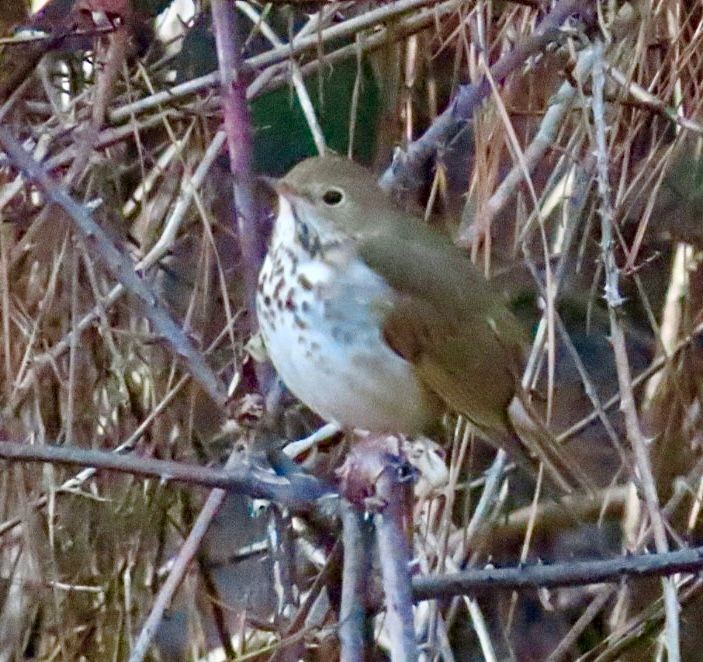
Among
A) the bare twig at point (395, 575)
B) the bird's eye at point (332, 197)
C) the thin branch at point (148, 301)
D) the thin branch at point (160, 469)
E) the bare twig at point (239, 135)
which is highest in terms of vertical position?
the bird's eye at point (332, 197)

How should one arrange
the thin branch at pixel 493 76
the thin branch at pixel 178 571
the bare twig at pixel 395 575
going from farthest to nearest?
the thin branch at pixel 493 76 → the thin branch at pixel 178 571 → the bare twig at pixel 395 575

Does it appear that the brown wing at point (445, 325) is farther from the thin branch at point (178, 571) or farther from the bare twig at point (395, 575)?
the bare twig at point (395, 575)

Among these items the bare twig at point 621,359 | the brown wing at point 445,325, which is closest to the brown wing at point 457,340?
the brown wing at point 445,325

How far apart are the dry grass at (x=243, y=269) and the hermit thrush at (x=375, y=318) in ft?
0.24

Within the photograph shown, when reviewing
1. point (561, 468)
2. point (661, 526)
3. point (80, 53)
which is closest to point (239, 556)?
point (561, 468)

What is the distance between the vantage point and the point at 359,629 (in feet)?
3.10

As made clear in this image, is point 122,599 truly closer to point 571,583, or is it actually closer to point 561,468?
point 561,468

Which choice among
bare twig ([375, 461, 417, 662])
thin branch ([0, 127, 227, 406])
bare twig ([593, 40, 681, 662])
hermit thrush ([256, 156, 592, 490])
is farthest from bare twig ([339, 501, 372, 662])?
hermit thrush ([256, 156, 592, 490])

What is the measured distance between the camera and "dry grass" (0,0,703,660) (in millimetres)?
1780

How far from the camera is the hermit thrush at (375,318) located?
163 cm

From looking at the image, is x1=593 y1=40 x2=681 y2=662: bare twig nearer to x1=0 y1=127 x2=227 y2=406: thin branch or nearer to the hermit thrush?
the hermit thrush

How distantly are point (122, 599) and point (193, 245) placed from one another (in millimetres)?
583

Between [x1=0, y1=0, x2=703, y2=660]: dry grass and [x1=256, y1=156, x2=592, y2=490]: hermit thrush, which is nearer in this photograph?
[x1=256, y1=156, x2=592, y2=490]: hermit thrush

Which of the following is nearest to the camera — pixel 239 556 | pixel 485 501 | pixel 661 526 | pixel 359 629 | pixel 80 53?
pixel 359 629
